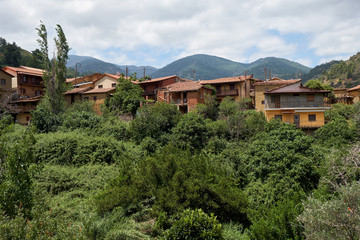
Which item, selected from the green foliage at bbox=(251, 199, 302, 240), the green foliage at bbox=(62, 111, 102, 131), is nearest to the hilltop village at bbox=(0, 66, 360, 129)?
the green foliage at bbox=(62, 111, 102, 131)

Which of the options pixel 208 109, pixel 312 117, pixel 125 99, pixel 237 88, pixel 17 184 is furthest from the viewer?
pixel 237 88

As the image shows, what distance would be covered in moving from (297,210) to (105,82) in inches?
1678

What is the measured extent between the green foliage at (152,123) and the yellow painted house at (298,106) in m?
12.7

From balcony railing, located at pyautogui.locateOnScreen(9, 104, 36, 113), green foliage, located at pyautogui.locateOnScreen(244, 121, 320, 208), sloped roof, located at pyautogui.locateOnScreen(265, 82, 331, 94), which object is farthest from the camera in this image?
balcony railing, located at pyautogui.locateOnScreen(9, 104, 36, 113)

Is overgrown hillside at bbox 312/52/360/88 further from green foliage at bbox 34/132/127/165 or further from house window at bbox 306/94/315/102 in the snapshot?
green foliage at bbox 34/132/127/165

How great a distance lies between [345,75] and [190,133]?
259 ft

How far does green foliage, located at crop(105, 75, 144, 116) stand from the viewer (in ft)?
117

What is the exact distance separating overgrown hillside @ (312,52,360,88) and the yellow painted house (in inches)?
2029

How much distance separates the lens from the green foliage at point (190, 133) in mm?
24453

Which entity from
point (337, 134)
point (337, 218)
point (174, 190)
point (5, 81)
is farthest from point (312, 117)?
point (5, 81)

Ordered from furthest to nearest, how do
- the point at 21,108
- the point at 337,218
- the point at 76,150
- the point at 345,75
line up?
the point at 345,75
the point at 21,108
the point at 76,150
the point at 337,218

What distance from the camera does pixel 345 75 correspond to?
83562 mm

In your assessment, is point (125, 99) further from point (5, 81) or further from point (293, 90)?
point (5, 81)

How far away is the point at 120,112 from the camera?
3362cm
